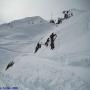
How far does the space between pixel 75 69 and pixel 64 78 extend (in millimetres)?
969

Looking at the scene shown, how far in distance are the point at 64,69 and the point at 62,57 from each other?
244cm

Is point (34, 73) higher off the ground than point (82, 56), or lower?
lower

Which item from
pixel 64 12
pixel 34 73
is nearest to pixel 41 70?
pixel 34 73

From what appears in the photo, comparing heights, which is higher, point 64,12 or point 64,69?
point 64,12

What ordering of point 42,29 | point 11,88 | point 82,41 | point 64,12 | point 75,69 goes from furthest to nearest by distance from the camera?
point 42,29 → point 64,12 → point 82,41 → point 11,88 → point 75,69

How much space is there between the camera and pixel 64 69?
31.5 ft

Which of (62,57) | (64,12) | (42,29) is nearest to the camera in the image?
(62,57)

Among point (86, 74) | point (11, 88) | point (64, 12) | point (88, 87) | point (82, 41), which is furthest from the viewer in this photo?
point (64, 12)

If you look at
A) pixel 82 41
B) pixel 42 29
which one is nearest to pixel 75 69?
pixel 82 41

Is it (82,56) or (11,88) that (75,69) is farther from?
(11,88)

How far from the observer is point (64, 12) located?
4956 cm

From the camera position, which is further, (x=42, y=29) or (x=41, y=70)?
(x=42, y=29)

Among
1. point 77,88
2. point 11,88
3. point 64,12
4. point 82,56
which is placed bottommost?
point 11,88

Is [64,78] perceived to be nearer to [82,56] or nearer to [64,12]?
[82,56]
